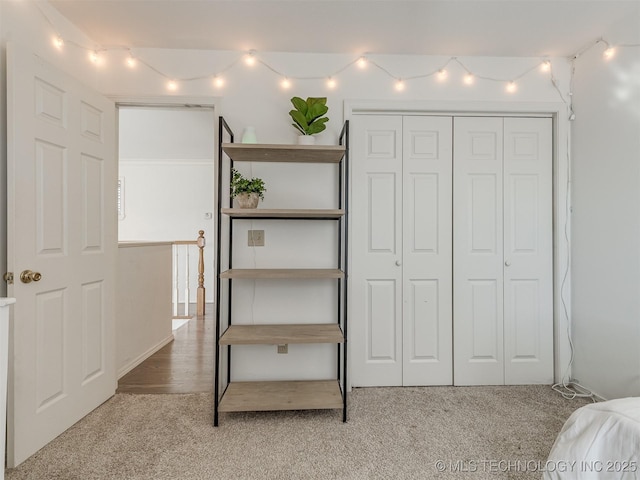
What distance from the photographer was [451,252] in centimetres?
245

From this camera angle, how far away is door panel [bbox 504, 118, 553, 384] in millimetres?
2461

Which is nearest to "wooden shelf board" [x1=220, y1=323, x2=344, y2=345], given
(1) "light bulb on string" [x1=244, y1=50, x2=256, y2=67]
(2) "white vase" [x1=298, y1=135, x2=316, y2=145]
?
(2) "white vase" [x1=298, y1=135, x2=316, y2=145]

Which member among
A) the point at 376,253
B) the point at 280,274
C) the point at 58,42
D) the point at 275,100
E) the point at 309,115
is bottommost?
the point at 280,274

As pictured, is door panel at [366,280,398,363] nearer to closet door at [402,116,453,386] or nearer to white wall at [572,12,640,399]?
closet door at [402,116,453,386]

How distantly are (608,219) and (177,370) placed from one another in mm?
3331

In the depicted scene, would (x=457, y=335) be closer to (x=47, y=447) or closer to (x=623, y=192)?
(x=623, y=192)

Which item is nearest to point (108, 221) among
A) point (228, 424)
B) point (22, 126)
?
point (22, 126)

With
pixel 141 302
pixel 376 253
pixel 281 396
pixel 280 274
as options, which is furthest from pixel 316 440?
pixel 141 302

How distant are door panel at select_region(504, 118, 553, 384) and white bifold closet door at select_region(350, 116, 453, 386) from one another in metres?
0.45

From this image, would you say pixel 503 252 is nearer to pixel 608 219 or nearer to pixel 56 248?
pixel 608 219

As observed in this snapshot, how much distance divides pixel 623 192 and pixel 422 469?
1984 mm

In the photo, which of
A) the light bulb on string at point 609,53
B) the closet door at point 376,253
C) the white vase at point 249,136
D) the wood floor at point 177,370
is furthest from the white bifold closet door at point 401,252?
the wood floor at point 177,370

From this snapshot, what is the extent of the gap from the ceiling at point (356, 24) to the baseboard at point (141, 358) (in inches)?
95.3

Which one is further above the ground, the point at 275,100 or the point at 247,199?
the point at 275,100
